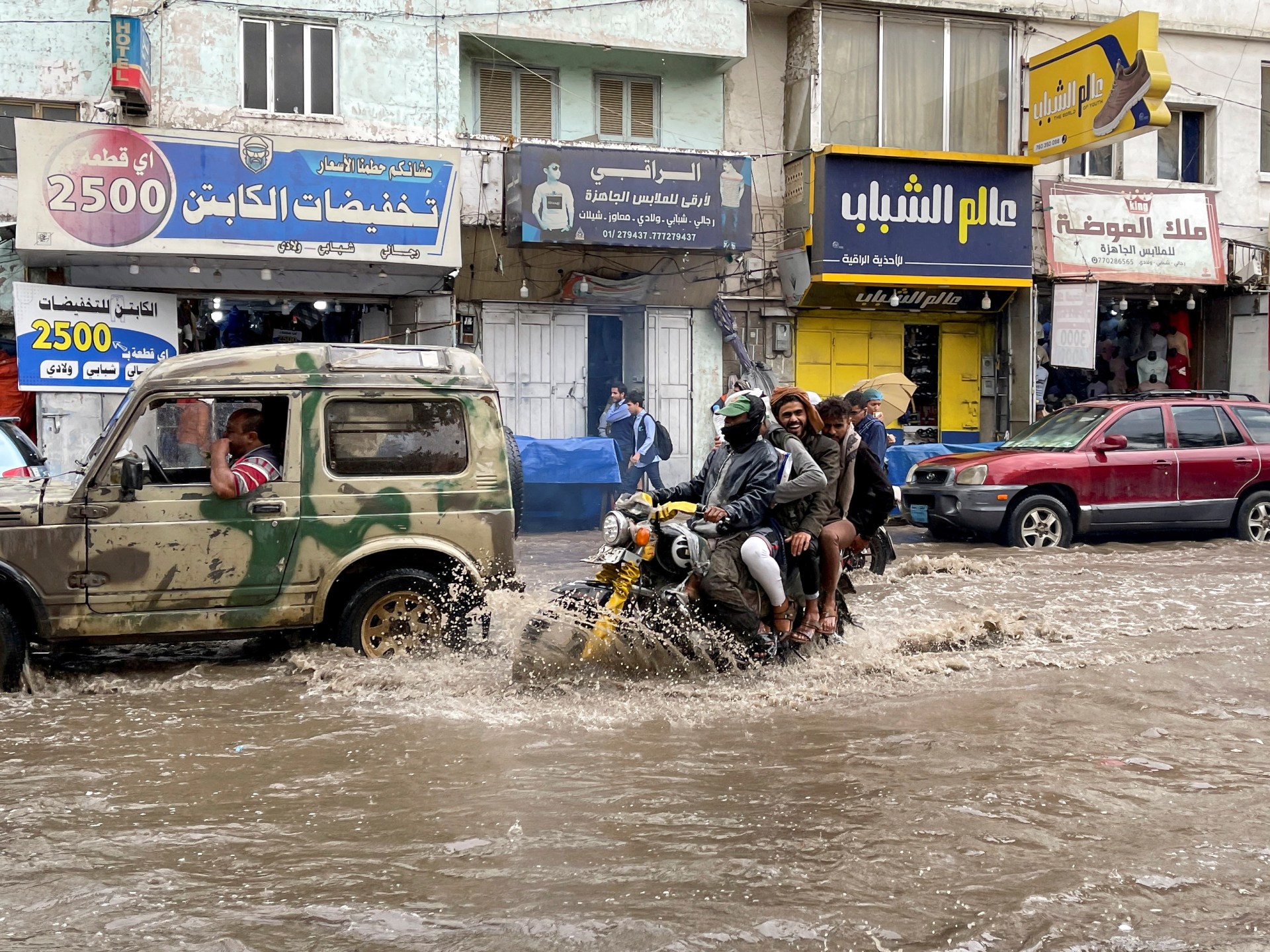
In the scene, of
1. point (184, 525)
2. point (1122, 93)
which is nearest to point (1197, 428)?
point (1122, 93)

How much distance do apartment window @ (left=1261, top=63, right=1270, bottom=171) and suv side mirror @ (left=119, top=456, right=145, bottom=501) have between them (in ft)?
67.1

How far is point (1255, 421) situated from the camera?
13.8 m

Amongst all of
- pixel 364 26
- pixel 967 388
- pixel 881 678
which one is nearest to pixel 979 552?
pixel 881 678

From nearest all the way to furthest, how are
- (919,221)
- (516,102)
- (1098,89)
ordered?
(1098,89), (516,102), (919,221)

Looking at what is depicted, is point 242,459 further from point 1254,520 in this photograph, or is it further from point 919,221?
point 919,221

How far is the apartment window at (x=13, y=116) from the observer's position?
15.0 m

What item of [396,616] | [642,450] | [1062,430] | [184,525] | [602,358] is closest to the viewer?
[184,525]

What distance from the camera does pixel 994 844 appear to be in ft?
14.2

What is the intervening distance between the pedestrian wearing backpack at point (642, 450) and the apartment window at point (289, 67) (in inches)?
220

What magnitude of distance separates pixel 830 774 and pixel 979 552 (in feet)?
26.3

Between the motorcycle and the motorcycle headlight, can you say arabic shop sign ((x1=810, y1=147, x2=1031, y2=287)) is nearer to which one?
the motorcycle

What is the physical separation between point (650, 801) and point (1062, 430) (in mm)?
10108

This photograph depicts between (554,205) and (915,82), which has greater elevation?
(915,82)

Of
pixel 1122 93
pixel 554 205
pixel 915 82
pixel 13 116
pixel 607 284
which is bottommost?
pixel 607 284
